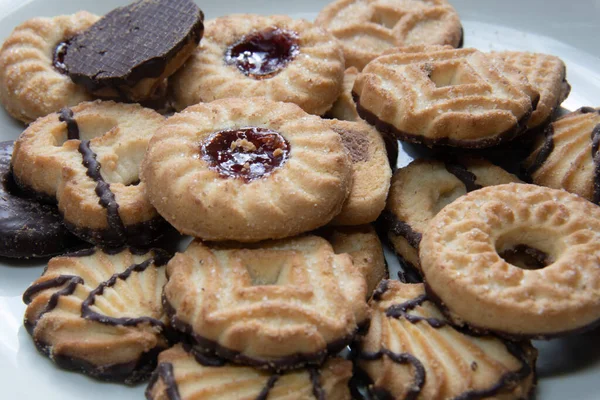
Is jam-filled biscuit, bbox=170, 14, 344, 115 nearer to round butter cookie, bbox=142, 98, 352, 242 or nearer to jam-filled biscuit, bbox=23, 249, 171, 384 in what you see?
round butter cookie, bbox=142, 98, 352, 242

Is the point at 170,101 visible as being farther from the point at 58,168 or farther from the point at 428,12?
the point at 428,12

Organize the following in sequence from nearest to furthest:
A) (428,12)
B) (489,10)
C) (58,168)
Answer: (58,168), (428,12), (489,10)

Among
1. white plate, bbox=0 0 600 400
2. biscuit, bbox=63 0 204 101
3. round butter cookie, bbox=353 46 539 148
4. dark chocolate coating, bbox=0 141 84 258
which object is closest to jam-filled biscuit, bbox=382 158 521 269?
round butter cookie, bbox=353 46 539 148

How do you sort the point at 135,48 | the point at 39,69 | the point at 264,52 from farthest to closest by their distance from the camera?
the point at 264,52 < the point at 39,69 < the point at 135,48

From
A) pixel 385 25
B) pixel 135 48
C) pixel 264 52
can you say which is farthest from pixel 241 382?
pixel 385 25

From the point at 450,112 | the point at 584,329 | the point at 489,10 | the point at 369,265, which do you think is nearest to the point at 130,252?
the point at 369,265

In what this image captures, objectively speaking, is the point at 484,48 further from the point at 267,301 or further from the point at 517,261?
the point at 267,301
